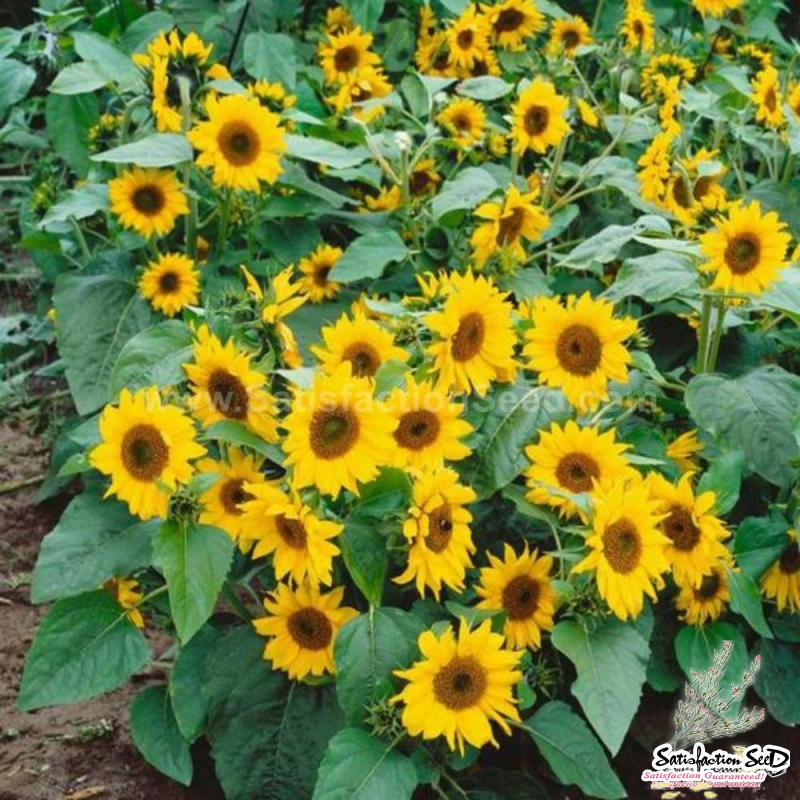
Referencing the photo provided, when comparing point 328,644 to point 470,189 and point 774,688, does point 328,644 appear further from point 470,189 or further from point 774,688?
point 470,189


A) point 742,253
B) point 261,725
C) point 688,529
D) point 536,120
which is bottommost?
point 261,725

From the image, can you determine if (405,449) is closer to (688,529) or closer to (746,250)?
(688,529)

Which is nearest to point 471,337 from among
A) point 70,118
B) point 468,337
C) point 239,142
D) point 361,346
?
point 468,337

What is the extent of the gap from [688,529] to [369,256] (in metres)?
0.93

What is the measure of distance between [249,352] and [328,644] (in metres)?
0.47

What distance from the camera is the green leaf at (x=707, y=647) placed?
2.03 m

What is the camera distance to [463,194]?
2.56 m

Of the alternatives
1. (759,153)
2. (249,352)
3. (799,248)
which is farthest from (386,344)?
(759,153)

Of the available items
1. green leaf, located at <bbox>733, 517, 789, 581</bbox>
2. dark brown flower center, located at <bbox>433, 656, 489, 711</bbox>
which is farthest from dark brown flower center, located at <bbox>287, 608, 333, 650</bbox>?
green leaf, located at <bbox>733, 517, 789, 581</bbox>

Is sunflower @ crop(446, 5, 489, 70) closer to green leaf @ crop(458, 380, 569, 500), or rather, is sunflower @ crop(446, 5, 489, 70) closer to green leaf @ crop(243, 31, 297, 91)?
green leaf @ crop(243, 31, 297, 91)

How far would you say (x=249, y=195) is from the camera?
2715 millimetres

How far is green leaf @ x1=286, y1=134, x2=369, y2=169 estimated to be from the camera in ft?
8.39

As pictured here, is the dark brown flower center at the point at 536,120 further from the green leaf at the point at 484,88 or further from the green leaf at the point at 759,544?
the green leaf at the point at 759,544

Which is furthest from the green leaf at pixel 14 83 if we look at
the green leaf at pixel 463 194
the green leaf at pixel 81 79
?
the green leaf at pixel 463 194
